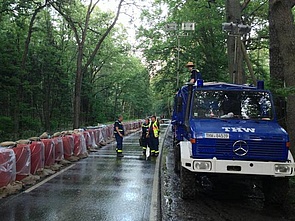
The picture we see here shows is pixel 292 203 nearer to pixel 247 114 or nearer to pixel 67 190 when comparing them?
pixel 247 114

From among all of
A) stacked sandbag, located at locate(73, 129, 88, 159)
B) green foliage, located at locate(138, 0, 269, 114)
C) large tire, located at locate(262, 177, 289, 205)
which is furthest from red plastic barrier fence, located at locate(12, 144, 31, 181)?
green foliage, located at locate(138, 0, 269, 114)

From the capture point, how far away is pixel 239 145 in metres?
6.89

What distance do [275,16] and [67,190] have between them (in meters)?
6.68

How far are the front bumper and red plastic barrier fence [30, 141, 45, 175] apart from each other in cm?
472

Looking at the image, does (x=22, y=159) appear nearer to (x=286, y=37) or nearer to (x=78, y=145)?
(x=78, y=145)

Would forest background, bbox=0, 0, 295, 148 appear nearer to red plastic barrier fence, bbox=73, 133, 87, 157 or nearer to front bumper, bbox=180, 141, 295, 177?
front bumper, bbox=180, 141, 295, 177

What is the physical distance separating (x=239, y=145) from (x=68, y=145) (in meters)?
7.71

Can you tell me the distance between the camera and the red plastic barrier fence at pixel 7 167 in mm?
7516

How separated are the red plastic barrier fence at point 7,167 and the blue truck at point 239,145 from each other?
3.93 meters

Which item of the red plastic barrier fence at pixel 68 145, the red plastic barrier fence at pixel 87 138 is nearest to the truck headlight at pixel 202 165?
the red plastic barrier fence at pixel 68 145

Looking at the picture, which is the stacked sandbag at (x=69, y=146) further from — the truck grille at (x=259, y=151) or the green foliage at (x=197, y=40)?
the green foliage at (x=197, y=40)

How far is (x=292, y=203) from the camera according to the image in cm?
739

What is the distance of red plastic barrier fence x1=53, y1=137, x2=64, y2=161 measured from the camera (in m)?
11.6

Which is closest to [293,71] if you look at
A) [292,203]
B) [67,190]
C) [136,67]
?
[292,203]
